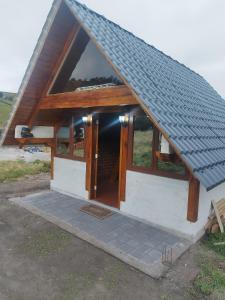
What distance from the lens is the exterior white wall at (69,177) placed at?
795 cm

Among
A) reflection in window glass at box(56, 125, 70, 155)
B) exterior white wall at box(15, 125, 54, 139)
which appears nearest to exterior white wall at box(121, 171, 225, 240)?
reflection in window glass at box(56, 125, 70, 155)

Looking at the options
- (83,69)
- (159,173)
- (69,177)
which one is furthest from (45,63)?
(159,173)

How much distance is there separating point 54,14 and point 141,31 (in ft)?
61.8

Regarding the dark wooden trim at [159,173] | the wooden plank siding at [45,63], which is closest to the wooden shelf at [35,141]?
the wooden plank siding at [45,63]

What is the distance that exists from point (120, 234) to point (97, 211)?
58.8 inches

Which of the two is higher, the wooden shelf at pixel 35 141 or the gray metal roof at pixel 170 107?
the gray metal roof at pixel 170 107

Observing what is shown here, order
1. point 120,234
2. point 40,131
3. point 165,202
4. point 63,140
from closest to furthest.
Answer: point 120,234 < point 165,202 < point 40,131 < point 63,140

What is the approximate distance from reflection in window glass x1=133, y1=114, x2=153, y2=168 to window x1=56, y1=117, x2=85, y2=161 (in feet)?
6.91

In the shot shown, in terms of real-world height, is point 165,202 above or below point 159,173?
below

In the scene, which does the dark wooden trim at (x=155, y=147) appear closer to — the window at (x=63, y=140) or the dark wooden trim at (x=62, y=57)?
the dark wooden trim at (x=62, y=57)

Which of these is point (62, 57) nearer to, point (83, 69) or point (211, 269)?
point (83, 69)

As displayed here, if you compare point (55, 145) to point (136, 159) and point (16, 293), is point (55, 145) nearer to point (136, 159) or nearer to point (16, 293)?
point (136, 159)

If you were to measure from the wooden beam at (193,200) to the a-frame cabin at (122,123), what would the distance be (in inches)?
0.8

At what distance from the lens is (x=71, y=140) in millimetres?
8234
